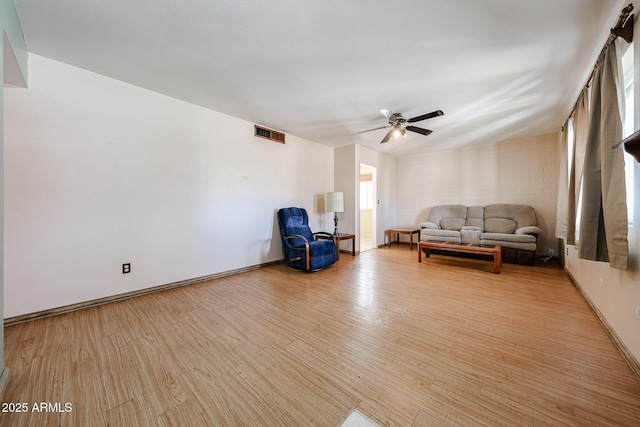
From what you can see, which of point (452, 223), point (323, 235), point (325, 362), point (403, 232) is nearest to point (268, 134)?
point (323, 235)

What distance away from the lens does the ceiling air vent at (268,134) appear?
156 inches

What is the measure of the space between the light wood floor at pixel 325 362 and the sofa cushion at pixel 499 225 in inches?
88.0

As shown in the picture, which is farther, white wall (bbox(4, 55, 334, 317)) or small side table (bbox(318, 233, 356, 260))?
small side table (bbox(318, 233, 356, 260))

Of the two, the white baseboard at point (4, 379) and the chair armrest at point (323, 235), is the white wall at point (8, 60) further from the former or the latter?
the chair armrest at point (323, 235)

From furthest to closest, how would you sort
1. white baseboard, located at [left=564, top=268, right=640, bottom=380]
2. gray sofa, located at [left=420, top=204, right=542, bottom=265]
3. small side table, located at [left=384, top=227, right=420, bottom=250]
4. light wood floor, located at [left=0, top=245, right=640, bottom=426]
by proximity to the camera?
small side table, located at [left=384, top=227, right=420, bottom=250] < gray sofa, located at [left=420, top=204, right=542, bottom=265] < white baseboard, located at [left=564, top=268, right=640, bottom=380] < light wood floor, located at [left=0, top=245, right=640, bottom=426]

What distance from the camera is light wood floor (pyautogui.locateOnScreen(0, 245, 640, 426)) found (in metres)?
1.19

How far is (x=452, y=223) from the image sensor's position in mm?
5387

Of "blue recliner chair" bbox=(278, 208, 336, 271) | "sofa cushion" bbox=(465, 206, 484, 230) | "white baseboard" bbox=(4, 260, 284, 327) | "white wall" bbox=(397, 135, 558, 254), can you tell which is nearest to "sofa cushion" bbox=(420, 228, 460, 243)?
"sofa cushion" bbox=(465, 206, 484, 230)

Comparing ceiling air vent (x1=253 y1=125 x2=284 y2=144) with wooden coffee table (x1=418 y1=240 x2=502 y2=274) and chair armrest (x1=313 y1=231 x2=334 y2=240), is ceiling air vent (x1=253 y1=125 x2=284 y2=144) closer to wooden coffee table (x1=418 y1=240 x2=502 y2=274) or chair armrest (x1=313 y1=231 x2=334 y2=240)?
chair armrest (x1=313 y1=231 x2=334 y2=240)

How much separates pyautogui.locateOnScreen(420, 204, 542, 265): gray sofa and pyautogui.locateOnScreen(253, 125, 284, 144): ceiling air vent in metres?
3.65

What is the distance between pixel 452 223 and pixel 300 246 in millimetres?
3772

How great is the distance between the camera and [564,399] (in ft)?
4.13

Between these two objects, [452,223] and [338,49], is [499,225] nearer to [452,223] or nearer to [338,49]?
[452,223]

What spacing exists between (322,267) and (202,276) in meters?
1.82
